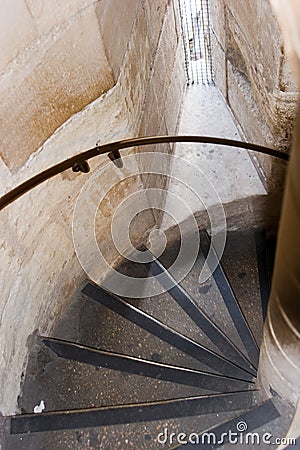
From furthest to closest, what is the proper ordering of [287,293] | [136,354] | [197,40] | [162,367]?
1. [197,40]
2. [136,354]
3. [162,367]
4. [287,293]

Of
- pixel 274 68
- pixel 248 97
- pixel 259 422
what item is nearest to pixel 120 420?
pixel 259 422

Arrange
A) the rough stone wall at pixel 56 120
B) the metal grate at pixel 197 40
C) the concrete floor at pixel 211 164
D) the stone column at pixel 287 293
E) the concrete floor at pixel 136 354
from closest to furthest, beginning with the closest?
the stone column at pixel 287 293 → the rough stone wall at pixel 56 120 → the concrete floor at pixel 136 354 → the concrete floor at pixel 211 164 → the metal grate at pixel 197 40

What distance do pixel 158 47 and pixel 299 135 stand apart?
8.19 feet

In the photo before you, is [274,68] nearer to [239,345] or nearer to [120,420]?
[239,345]

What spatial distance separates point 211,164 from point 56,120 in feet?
5.86

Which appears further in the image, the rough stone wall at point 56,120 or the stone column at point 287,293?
the rough stone wall at point 56,120

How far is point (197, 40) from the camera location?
4285mm

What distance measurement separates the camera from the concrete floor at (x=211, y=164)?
11.8 feet

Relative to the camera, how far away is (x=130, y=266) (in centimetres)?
347

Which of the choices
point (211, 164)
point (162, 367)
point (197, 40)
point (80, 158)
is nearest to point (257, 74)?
point (211, 164)

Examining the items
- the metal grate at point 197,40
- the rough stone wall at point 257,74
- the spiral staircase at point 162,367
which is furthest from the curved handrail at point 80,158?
the metal grate at point 197,40

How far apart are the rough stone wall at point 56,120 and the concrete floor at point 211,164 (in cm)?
69

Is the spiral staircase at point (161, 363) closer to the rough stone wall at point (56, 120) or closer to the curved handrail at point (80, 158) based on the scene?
the curved handrail at point (80, 158)

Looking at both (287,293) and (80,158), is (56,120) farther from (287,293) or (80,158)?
(287,293)
